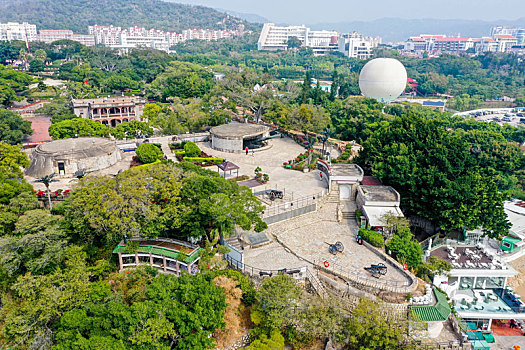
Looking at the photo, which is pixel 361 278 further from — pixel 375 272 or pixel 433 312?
pixel 433 312

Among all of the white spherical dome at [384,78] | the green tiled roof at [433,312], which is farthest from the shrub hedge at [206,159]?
the white spherical dome at [384,78]

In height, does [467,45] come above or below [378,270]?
above

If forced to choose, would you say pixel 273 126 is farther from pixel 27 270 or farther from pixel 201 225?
pixel 27 270

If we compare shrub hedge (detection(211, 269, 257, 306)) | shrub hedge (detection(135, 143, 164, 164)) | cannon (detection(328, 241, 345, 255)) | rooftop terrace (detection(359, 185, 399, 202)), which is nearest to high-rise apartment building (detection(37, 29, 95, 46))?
shrub hedge (detection(135, 143, 164, 164))

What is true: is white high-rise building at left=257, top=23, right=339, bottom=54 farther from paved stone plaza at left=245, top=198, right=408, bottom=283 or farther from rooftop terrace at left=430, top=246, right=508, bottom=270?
paved stone plaza at left=245, top=198, right=408, bottom=283

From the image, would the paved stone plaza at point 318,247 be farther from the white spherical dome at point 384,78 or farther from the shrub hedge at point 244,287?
the white spherical dome at point 384,78

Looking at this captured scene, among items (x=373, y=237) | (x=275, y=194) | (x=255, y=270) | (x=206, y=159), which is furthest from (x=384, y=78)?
(x=255, y=270)

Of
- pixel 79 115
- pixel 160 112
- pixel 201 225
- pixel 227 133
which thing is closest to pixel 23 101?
pixel 79 115
